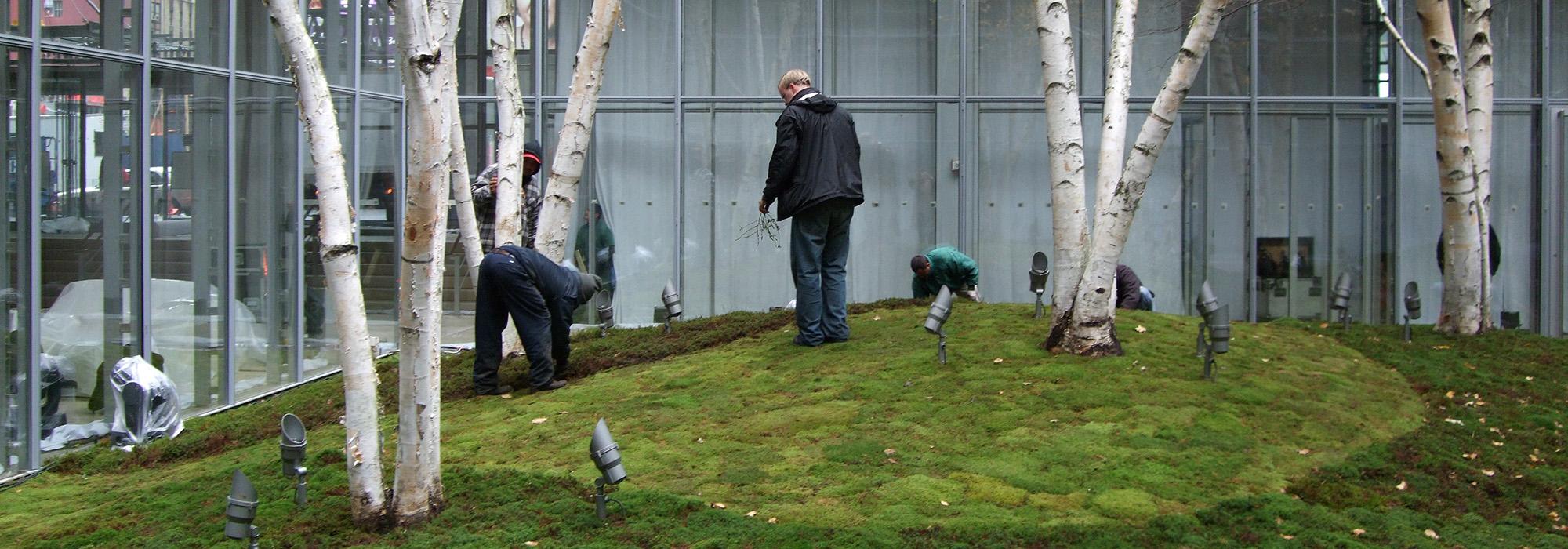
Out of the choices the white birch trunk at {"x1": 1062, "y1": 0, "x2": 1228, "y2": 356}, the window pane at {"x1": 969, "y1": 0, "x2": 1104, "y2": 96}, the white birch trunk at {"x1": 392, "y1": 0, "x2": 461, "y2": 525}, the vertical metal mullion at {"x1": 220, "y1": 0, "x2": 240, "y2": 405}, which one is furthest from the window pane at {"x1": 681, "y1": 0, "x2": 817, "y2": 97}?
the white birch trunk at {"x1": 392, "y1": 0, "x2": 461, "y2": 525}

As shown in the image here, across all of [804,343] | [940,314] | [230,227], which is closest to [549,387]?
[804,343]

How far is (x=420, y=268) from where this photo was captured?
247 inches

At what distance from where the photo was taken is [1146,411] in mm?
7938

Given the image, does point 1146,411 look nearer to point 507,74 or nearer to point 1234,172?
point 507,74

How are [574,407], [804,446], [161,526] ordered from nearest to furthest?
[161,526] → [804,446] → [574,407]

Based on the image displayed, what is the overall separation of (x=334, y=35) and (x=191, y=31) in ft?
7.86

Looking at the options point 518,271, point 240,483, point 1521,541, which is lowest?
point 1521,541

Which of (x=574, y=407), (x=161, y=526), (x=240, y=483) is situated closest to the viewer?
(x=240, y=483)

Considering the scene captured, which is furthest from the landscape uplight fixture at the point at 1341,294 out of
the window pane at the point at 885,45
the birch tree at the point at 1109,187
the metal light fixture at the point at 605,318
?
the metal light fixture at the point at 605,318

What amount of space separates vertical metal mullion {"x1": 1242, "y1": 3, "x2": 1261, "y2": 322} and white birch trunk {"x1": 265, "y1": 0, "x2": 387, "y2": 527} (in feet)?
38.0

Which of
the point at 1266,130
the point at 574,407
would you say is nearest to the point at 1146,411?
the point at 574,407

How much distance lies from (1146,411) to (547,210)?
4627mm

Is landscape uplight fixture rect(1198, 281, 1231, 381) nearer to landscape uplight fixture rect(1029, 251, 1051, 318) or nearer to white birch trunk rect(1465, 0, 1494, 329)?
landscape uplight fixture rect(1029, 251, 1051, 318)

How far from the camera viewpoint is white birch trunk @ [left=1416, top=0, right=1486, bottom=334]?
11172 millimetres
